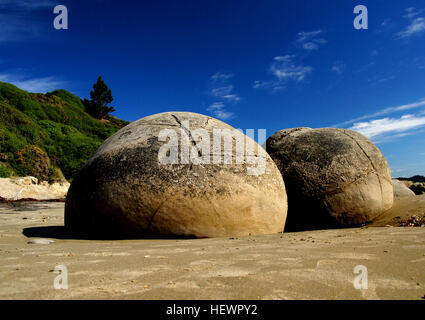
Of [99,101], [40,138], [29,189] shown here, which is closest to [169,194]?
[29,189]

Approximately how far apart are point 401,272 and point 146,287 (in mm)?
1452

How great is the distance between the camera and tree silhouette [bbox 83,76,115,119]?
43000 mm

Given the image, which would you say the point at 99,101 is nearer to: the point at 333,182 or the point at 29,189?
the point at 29,189

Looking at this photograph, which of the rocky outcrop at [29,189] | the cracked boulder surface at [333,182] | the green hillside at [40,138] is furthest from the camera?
the green hillside at [40,138]

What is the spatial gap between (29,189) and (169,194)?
45.7ft

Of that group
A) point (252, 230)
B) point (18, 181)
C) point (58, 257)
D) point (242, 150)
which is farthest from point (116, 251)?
point (18, 181)

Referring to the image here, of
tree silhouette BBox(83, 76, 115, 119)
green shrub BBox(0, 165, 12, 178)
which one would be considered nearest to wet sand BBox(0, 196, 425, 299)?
green shrub BBox(0, 165, 12, 178)

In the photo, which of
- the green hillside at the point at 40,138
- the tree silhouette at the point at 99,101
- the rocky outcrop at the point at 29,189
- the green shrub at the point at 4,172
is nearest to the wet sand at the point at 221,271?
the rocky outcrop at the point at 29,189

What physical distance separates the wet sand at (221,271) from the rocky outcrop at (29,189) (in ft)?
41.5

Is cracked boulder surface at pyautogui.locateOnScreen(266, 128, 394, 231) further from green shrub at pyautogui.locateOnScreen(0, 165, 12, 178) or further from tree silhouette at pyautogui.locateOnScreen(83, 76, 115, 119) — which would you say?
tree silhouette at pyautogui.locateOnScreen(83, 76, 115, 119)

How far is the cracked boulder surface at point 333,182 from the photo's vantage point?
530cm

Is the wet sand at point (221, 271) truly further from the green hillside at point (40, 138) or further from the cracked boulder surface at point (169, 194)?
the green hillside at point (40, 138)

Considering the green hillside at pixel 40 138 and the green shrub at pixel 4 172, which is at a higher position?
the green hillside at pixel 40 138

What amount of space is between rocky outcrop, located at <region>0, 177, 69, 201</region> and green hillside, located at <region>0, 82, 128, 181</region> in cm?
53
